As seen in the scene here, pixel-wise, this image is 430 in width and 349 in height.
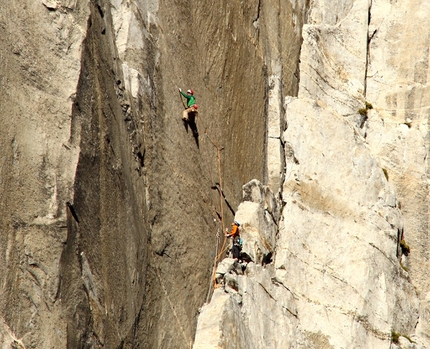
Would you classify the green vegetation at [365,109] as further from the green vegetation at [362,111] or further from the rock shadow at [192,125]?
the rock shadow at [192,125]

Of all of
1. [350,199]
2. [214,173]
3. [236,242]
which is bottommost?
[236,242]

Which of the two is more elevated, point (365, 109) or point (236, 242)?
point (365, 109)

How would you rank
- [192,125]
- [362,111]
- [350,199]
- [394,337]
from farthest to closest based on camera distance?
[362,111] < [350,199] < [394,337] < [192,125]

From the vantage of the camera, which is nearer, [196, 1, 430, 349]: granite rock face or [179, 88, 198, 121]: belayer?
[179, 88, 198, 121]: belayer

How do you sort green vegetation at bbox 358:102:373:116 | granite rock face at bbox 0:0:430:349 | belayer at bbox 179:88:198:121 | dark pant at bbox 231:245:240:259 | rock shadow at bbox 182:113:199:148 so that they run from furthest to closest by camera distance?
green vegetation at bbox 358:102:373:116 < dark pant at bbox 231:245:240:259 < rock shadow at bbox 182:113:199:148 < belayer at bbox 179:88:198:121 < granite rock face at bbox 0:0:430:349

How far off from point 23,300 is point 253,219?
12643mm

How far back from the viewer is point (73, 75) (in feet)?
65.7

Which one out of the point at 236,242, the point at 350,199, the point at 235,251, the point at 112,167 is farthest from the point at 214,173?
the point at 112,167

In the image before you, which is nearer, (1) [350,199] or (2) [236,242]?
(2) [236,242]

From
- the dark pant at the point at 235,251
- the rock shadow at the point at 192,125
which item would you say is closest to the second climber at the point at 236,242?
the dark pant at the point at 235,251

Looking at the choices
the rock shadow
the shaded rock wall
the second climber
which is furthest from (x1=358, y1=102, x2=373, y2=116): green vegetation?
the rock shadow

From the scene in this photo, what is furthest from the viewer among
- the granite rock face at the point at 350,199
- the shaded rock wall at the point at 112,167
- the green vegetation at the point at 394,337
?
the green vegetation at the point at 394,337

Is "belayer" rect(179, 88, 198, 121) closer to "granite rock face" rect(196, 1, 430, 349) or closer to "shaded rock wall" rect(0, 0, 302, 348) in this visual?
"shaded rock wall" rect(0, 0, 302, 348)

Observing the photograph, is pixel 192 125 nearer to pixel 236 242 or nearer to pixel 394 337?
pixel 236 242
